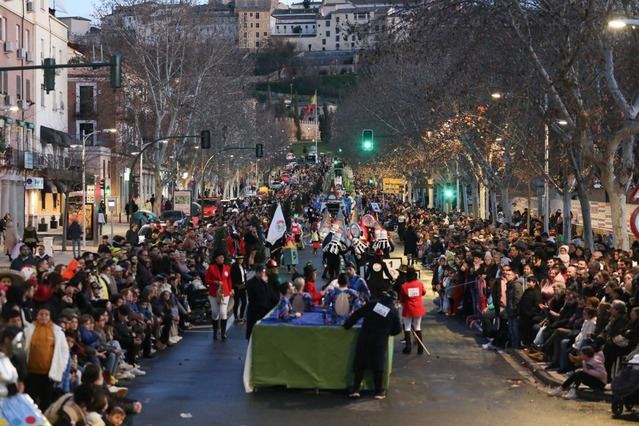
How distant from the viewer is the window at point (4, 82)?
58.1 m

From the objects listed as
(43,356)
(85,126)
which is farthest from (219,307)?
(85,126)

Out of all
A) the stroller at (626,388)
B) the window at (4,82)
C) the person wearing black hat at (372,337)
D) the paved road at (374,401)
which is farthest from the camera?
the window at (4,82)

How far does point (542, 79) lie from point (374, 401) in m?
13.9

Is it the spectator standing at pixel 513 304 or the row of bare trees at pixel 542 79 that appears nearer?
the spectator standing at pixel 513 304

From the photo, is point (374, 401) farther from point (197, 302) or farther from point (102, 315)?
point (197, 302)

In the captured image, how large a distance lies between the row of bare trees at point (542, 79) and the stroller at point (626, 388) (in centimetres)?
1018

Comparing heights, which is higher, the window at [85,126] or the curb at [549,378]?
the window at [85,126]

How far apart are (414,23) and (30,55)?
40.6 metres

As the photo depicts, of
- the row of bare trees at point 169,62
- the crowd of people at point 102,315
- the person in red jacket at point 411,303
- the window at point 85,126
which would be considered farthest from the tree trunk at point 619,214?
the window at point 85,126

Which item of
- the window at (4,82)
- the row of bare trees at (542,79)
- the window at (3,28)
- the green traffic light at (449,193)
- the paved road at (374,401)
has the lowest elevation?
the paved road at (374,401)

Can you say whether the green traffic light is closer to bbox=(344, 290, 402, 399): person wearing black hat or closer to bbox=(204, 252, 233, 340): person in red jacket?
bbox=(204, 252, 233, 340): person in red jacket

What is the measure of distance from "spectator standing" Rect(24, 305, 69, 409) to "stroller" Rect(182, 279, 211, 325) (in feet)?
41.8

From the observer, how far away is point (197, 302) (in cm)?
2700

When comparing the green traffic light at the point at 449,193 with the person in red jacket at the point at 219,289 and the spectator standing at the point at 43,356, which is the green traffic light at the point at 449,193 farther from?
the spectator standing at the point at 43,356
